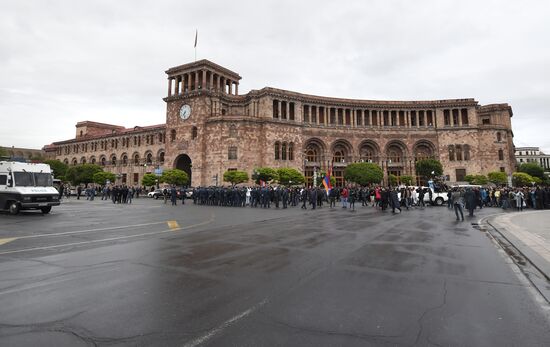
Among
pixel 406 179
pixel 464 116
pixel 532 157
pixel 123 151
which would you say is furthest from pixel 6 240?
pixel 532 157

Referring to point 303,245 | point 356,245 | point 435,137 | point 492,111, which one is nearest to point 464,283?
point 356,245

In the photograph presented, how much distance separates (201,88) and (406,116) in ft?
118

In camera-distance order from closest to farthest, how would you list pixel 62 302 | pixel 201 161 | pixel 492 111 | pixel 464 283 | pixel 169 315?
pixel 169 315 → pixel 62 302 → pixel 464 283 → pixel 201 161 → pixel 492 111

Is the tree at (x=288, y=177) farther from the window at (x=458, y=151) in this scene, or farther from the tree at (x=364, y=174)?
the window at (x=458, y=151)

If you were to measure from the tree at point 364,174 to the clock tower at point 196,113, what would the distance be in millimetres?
20475

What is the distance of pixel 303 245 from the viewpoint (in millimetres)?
8250

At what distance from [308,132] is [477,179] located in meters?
27.0

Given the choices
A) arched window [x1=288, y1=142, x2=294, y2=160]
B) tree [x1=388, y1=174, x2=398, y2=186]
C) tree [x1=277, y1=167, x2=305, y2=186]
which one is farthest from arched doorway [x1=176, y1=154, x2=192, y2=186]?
tree [x1=388, y1=174, x2=398, y2=186]

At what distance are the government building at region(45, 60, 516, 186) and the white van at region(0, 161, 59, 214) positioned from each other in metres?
27.9

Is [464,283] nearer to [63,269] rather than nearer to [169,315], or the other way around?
[169,315]

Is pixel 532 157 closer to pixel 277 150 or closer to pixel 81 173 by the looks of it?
pixel 277 150

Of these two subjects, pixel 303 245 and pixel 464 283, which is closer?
pixel 464 283

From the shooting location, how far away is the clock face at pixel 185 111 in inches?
1924

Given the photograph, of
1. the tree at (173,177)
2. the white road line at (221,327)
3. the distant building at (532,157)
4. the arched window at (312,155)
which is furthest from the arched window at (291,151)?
the distant building at (532,157)
